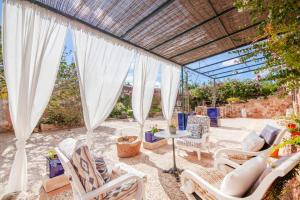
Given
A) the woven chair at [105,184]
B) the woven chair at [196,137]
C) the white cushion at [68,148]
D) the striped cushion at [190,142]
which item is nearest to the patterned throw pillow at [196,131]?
the woven chair at [196,137]

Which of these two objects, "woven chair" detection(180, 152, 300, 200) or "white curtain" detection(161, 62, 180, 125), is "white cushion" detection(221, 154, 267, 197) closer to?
"woven chair" detection(180, 152, 300, 200)

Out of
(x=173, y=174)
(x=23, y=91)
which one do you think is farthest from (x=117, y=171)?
(x=23, y=91)

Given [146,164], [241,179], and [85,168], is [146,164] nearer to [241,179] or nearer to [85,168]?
[85,168]

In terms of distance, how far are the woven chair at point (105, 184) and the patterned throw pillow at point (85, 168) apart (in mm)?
25

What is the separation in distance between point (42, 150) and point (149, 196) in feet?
12.3

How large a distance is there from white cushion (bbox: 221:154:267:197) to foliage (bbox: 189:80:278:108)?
11.0 m

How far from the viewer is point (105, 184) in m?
1.43

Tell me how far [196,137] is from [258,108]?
27.7 feet

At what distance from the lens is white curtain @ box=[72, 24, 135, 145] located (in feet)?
8.92

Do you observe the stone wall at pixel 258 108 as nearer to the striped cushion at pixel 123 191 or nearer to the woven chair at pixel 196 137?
the woven chair at pixel 196 137

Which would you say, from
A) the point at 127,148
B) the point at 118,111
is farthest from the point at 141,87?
the point at 118,111

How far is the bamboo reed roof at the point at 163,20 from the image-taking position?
2.33 meters

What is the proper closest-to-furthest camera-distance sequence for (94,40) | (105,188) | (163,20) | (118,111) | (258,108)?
(105,188), (163,20), (94,40), (258,108), (118,111)

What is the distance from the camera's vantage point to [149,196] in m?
2.12
